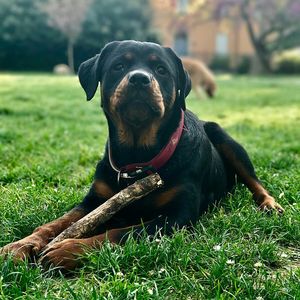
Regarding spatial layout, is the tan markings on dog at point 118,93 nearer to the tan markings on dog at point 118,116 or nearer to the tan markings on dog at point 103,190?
the tan markings on dog at point 118,116

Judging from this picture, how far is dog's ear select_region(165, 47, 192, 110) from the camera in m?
3.77

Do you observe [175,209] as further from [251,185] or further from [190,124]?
[251,185]

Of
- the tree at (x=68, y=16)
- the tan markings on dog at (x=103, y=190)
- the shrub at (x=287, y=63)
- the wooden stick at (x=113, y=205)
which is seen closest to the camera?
the wooden stick at (x=113, y=205)

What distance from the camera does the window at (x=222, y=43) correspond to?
148ft

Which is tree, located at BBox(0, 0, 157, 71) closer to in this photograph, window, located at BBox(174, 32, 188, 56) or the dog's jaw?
window, located at BBox(174, 32, 188, 56)

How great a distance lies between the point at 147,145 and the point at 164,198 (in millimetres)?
440

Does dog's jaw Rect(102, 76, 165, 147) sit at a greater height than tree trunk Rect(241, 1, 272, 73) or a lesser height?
greater

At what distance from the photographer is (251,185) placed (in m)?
4.35

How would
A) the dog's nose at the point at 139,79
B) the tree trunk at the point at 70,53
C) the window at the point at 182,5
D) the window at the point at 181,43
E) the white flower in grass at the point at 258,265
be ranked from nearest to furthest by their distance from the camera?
1. the white flower in grass at the point at 258,265
2. the dog's nose at the point at 139,79
3. the tree trunk at the point at 70,53
4. the window at the point at 182,5
5. the window at the point at 181,43

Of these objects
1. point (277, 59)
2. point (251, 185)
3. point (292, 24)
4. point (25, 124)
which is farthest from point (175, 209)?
point (277, 59)

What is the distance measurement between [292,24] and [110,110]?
110ft

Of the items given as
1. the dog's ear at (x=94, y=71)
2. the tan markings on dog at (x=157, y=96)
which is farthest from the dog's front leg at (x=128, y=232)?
the dog's ear at (x=94, y=71)

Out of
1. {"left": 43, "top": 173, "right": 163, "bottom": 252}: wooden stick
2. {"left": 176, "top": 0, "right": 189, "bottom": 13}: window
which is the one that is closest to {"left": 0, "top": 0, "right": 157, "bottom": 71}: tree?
{"left": 176, "top": 0, "right": 189, "bottom": 13}: window

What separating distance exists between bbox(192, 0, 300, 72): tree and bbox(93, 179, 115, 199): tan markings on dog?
3035cm
